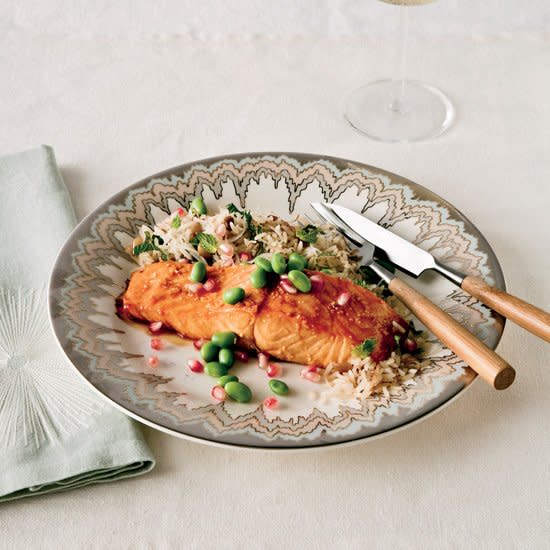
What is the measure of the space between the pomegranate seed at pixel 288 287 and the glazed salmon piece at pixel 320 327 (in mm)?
10

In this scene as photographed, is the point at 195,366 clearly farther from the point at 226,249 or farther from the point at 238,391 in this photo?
the point at 226,249

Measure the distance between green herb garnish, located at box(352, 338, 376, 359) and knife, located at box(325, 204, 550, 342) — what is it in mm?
339

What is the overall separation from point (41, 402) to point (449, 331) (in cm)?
111

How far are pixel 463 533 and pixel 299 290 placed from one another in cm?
76

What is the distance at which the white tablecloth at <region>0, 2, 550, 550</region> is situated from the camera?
1954 millimetres

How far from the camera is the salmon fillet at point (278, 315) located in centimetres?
216

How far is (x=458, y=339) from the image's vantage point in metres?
2.03

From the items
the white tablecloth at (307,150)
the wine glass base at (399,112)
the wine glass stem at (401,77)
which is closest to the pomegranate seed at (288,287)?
the white tablecloth at (307,150)

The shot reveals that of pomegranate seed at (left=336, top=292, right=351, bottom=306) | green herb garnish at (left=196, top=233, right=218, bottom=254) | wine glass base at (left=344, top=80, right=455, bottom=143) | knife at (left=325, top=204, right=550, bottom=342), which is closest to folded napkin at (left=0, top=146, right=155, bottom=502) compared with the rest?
green herb garnish at (left=196, top=233, right=218, bottom=254)

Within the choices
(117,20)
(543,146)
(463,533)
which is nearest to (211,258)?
(463,533)

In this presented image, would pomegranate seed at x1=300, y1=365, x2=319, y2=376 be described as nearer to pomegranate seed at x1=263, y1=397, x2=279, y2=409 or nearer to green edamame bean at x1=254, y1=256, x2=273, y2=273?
pomegranate seed at x1=263, y1=397, x2=279, y2=409

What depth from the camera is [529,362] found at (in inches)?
92.4

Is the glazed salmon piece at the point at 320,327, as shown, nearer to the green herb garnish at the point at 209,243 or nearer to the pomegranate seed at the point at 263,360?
the pomegranate seed at the point at 263,360

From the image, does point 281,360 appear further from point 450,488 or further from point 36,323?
point 36,323
